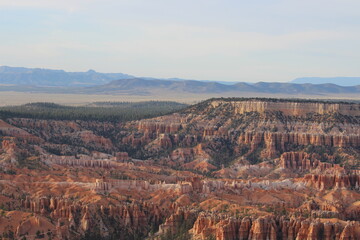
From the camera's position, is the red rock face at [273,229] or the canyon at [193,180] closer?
the red rock face at [273,229]

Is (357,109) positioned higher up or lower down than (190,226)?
higher up

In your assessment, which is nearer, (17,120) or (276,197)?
(276,197)

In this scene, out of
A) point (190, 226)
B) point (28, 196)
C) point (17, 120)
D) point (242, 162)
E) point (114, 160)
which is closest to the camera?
point (190, 226)

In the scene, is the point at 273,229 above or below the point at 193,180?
below

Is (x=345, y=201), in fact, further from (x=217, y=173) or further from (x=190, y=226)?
(x=217, y=173)

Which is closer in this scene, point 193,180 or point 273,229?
point 273,229

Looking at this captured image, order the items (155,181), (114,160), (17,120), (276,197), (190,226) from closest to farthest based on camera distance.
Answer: (190,226), (276,197), (155,181), (114,160), (17,120)

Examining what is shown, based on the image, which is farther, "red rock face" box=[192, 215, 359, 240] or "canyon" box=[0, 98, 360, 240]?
"canyon" box=[0, 98, 360, 240]

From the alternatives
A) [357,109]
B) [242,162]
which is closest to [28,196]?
[242,162]
